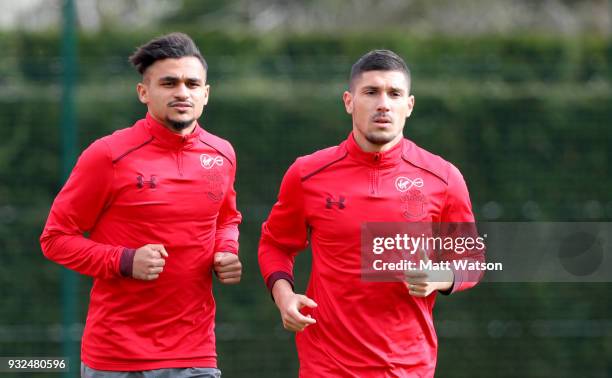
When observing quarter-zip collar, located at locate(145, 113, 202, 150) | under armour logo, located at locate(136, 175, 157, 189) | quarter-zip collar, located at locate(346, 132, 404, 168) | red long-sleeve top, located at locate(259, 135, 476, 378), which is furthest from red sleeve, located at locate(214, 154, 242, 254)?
quarter-zip collar, located at locate(346, 132, 404, 168)

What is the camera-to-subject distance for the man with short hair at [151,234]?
14.6 feet

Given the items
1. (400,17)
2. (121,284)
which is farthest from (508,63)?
(400,17)

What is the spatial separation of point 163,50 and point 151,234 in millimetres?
802

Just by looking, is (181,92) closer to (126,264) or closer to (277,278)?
(126,264)

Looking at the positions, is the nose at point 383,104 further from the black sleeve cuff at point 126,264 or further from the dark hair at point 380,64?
the black sleeve cuff at point 126,264

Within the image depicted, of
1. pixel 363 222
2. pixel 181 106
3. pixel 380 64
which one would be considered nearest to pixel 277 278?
pixel 363 222

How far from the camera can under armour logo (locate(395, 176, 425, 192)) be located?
4434 mm

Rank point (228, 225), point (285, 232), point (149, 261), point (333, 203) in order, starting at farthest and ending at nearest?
point (228, 225) → point (285, 232) → point (333, 203) → point (149, 261)

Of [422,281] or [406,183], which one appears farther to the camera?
[406,183]

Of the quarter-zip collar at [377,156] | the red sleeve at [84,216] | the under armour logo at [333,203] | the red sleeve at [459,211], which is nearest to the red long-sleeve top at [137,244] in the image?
the red sleeve at [84,216]

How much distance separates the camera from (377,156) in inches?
176

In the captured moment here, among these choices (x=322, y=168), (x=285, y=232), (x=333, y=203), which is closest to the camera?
(x=333, y=203)

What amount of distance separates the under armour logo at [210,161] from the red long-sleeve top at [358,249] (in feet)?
1.12

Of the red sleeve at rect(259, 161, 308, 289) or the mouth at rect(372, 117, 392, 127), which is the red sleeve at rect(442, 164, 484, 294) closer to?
the mouth at rect(372, 117, 392, 127)
